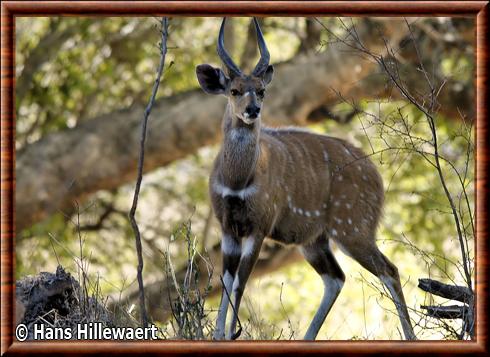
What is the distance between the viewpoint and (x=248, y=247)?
7066mm

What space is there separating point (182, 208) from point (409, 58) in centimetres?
370

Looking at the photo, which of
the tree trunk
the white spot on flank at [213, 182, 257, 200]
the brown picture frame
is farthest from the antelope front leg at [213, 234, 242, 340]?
the tree trunk

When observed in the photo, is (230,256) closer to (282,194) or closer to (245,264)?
(245,264)

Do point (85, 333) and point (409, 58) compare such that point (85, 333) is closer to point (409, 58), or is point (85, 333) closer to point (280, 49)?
point (409, 58)

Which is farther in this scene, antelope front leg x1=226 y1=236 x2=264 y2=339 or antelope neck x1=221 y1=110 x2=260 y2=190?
antelope neck x1=221 y1=110 x2=260 y2=190

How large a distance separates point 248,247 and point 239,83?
1.07 metres

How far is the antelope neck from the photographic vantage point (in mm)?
7078

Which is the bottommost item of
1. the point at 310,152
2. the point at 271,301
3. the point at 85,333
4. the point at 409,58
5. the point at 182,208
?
the point at 85,333

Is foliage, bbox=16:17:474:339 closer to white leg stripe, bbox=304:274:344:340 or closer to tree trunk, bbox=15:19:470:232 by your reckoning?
tree trunk, bbox=15:19:470:232

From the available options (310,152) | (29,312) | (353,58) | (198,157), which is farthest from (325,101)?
(29,312)

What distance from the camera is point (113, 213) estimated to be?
15.3 m

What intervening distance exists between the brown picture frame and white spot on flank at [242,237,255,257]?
2.02m
